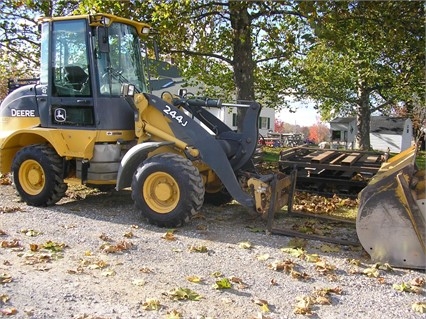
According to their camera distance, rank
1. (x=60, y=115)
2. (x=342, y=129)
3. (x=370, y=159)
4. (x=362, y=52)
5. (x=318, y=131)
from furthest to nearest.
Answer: (x=318, y=131) → (x=342, y=129) → (x=362, y=52) → (x=370, y=159) → (x=60, y=115)

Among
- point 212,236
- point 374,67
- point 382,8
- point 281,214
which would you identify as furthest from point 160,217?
point 374,67

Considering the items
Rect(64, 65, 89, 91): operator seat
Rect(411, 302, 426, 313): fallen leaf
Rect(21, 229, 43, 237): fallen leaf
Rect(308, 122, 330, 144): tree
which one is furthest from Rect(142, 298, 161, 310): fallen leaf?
Rect(308, 122, 330, 144): tree

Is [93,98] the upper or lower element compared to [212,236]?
upper

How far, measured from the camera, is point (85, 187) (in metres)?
9.34

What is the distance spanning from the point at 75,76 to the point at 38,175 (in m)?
1.68

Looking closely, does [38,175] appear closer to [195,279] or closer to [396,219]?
[195,279]

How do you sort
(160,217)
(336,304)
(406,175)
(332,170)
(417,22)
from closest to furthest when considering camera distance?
(336,304), (406,175), (160,217), (332,170), (417,22)

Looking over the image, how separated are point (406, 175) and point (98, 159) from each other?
171 inches

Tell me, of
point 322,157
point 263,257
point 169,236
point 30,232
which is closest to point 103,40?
point 30,232

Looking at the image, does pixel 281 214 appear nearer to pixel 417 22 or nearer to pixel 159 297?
pixel 159 297

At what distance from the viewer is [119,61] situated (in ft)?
24.0

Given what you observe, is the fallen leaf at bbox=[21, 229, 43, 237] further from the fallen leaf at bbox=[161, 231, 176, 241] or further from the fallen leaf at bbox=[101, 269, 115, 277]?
the fallen leaf at bbox=[101, 269, 115, 277]

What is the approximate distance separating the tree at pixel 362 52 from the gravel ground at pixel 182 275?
176 inches

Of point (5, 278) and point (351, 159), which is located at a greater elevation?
point (351, 159)
